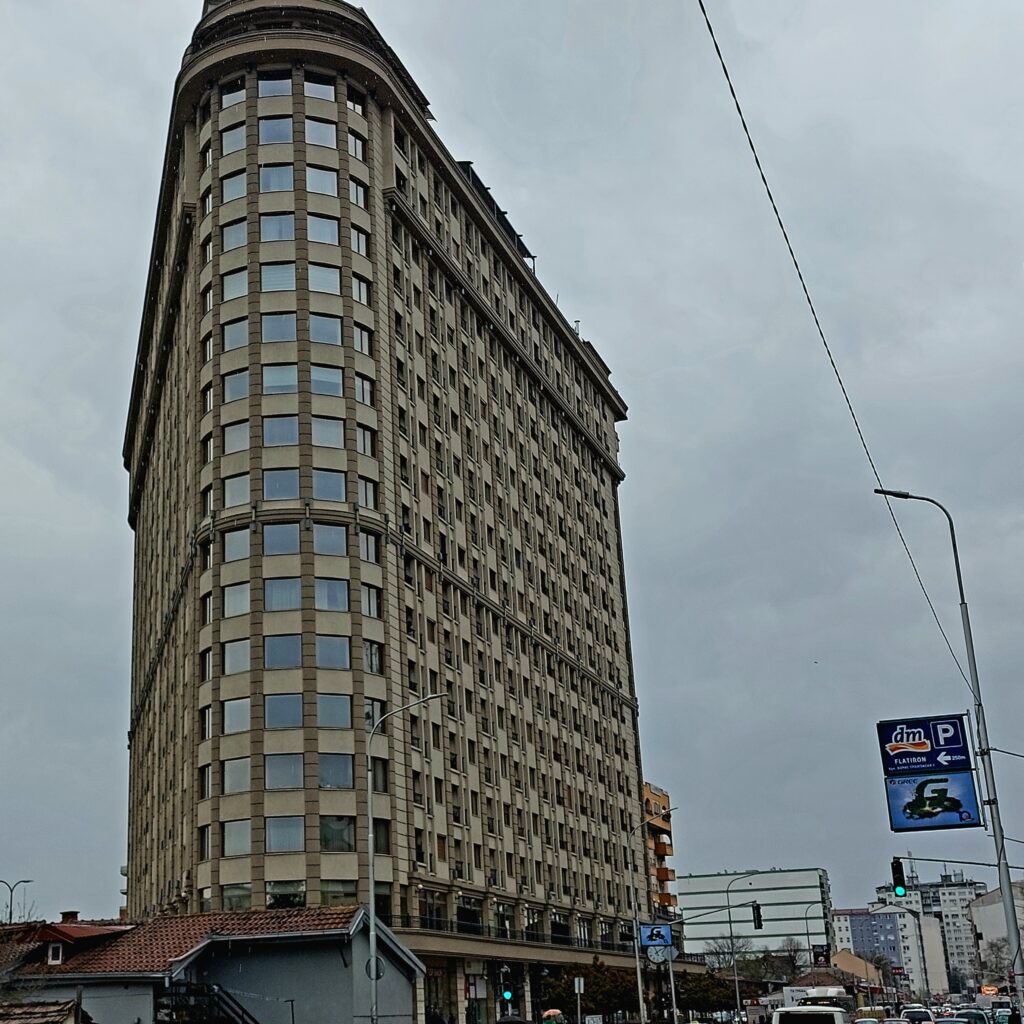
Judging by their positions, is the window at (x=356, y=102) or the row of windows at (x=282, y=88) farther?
the window at (x=356, y=102)

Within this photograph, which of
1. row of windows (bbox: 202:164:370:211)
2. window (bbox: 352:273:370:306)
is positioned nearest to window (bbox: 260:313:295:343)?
window (bbox: 352:273:370:306)

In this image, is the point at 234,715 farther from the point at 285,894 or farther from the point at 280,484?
the point at 280,484

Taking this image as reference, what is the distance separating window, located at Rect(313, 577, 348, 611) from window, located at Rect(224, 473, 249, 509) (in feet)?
17.1

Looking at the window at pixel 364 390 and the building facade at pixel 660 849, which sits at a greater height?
the window at pixel 364 390

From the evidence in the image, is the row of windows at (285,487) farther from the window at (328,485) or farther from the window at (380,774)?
the window at (380,774)

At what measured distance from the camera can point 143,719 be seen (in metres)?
96.2

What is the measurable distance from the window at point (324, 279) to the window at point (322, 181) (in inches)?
145

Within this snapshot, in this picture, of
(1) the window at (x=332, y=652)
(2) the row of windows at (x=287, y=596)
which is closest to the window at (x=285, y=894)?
(1) the window at (x=332, y=652)

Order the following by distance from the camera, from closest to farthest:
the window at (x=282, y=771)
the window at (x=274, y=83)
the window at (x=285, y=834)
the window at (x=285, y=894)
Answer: the window at (x=285, y=894), the window at (x=285, y=834), the window at (x=282, y=771), the window at (x=274, y=83)

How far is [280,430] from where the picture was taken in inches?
2461

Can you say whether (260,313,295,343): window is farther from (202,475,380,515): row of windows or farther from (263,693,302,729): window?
(263,693,302,729): window

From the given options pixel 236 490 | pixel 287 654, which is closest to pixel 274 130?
pixel 236 490

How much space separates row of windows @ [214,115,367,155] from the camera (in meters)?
66.2

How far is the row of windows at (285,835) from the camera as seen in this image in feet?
185
